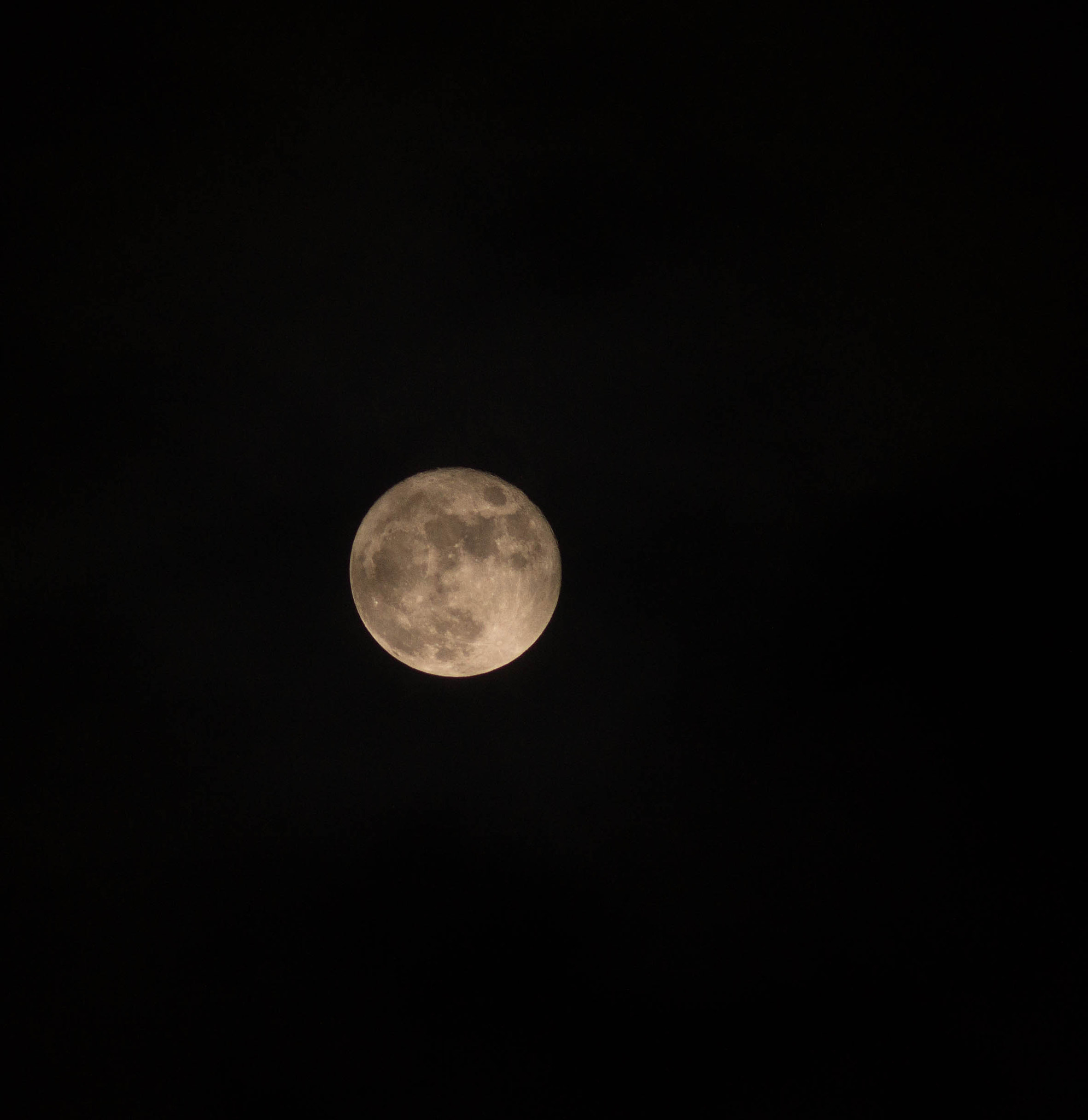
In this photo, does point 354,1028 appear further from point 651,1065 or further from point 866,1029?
point 866,1029

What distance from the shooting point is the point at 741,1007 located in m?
6.33

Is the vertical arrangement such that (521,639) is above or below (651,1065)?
above

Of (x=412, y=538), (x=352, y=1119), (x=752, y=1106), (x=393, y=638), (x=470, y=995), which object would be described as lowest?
(x=352, y=1119)

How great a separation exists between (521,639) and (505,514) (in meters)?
1.10

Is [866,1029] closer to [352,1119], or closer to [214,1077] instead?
[352,1119]

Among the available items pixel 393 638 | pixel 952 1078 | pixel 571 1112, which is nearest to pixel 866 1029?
pixel 952 1078

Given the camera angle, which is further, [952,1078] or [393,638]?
[952,1078]

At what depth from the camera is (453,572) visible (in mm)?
4840

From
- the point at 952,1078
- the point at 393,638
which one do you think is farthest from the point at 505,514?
the point at 952,1078

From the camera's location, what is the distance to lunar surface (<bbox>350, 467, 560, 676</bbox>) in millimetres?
4875

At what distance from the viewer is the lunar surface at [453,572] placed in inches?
192

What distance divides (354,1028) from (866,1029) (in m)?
5.32

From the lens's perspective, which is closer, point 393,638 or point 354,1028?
point 393,638

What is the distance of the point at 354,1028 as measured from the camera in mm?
6332
